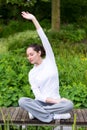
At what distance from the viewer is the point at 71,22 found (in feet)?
80.4

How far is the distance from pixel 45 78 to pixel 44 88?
4.8 inches

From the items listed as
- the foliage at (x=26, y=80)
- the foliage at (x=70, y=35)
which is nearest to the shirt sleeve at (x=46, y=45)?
the foliage at (x=26, y=80)

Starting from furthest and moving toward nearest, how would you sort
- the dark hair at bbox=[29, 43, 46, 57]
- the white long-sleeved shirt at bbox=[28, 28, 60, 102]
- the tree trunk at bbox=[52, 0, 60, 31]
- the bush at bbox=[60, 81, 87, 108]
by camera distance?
the tree trunk at bbox=[52, 0, 60, 31] < the bush at bbox=[60, 81, 87, 108] < the dark hair at bbox=[29, 43, 46, 57] < the white long-sleeved shirt at bbox=[28, 28, 60, 102]

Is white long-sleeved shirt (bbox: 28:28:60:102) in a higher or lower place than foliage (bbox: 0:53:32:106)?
higher

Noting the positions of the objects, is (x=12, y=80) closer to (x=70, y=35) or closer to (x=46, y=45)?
(x=46, y=45)

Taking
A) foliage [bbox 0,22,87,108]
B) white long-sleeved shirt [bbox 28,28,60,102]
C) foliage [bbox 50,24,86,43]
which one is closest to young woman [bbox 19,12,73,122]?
white long-sleeved shirt [bbox 28,28,60,102]

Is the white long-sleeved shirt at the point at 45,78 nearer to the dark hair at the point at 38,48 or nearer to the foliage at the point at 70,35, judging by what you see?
the dark hair at the point at 38,48

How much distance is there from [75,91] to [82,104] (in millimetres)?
284

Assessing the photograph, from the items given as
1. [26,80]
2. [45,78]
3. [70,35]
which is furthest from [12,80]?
[70,35]

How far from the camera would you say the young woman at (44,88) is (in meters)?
4.98

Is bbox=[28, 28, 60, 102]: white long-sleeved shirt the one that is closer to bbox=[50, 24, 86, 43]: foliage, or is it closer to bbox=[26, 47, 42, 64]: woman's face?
bbox=[26, 47, 42, 64]: woman's face

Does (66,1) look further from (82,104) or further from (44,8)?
(82,104)

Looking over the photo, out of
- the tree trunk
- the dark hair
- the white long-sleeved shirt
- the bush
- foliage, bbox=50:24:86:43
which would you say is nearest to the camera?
the white long-sleeved shirt

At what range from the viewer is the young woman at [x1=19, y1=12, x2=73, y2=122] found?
4984 mm
